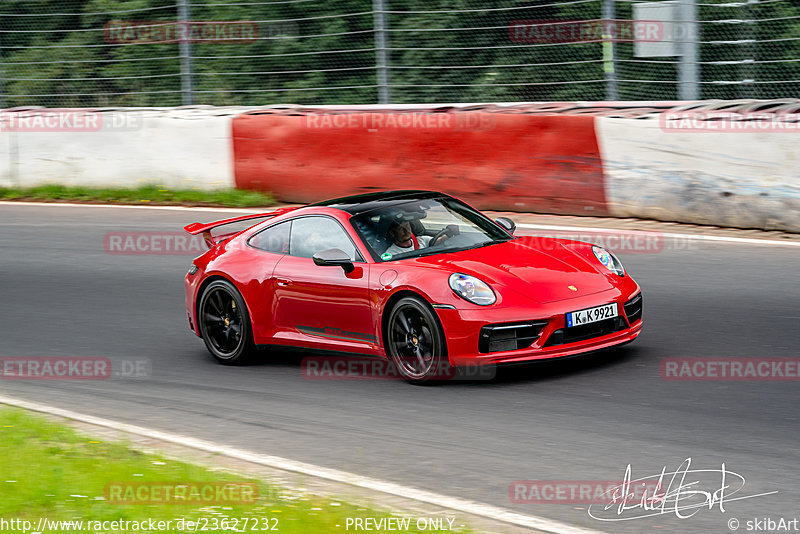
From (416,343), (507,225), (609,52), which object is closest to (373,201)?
(507,225)

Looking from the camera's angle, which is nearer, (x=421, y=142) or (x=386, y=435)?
(x=386, y=435)

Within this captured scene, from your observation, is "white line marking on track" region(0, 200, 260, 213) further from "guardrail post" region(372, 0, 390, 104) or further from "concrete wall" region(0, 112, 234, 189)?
"guardrail post" region(372, 0, 390, 104)

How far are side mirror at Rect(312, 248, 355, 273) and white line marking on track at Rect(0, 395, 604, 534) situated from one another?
1594 mm

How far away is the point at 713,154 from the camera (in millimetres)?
11836

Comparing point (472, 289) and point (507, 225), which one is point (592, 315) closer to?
point (472, 289)

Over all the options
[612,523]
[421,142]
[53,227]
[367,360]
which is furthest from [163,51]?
[612,523]

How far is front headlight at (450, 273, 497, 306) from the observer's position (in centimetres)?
730

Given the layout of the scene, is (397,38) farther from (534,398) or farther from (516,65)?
(534,398)

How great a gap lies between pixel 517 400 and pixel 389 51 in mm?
8651

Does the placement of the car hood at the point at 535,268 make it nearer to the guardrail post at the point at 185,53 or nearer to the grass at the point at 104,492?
the grass at the point at 104,492

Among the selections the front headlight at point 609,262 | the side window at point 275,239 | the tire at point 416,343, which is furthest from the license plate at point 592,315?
the side window at point 275,239

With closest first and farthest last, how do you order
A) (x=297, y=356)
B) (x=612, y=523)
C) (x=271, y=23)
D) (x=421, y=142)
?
1. (x=612, y=523)
2. (x=297, y=356)
3. (x=421, y=142)
4. (x=271, y=23)

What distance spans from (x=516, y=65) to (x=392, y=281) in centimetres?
709

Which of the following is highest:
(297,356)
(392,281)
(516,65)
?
(516,65)
